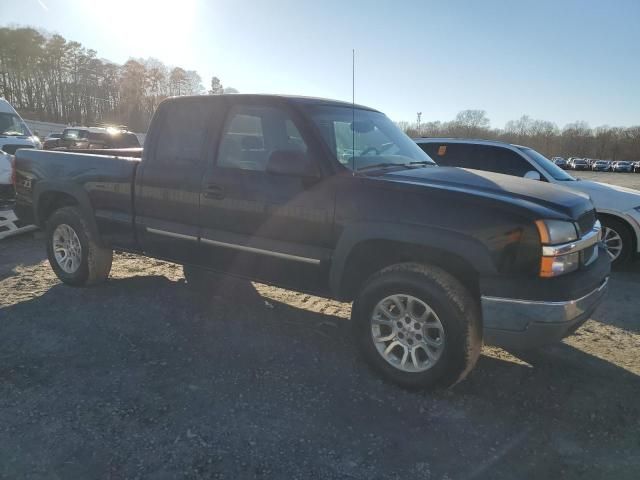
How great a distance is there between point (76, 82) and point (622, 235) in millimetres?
84685

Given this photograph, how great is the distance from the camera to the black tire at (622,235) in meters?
6.53

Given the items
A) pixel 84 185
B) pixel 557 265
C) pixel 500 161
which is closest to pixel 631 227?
pixel 500 161

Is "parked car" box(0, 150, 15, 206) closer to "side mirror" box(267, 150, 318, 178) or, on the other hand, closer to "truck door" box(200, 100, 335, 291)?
"truck door" box(200, 100, 335, 291)

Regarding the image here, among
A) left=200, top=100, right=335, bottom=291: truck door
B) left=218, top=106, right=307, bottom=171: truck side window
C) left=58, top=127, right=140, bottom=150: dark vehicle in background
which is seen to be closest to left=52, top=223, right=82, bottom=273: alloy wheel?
left=200, top=100, right=335, bottom=291: truck door

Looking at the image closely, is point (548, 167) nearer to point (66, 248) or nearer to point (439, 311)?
point (439, 311)

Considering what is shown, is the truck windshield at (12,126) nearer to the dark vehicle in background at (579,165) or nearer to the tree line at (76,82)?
the tree line at (76,82)

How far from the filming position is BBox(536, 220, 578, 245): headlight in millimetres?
2732

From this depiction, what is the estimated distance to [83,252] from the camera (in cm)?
495

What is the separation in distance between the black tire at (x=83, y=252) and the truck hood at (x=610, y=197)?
6.14m

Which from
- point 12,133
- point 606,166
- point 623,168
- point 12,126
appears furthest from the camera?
point 606,166

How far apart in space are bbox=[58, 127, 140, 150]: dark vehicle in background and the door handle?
1532cm

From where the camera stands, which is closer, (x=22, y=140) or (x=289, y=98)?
(x=289, y=98)

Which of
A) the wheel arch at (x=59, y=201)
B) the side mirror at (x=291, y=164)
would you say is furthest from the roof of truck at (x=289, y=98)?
the wheel arch at (x=59, y=201)

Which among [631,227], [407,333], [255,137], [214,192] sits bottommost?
[407,333]
